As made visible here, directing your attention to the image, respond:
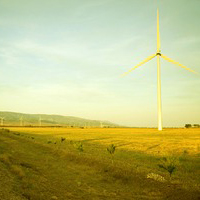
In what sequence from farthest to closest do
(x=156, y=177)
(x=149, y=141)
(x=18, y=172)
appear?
(x=149, y=141)
(x=18, y=172)
(x=156, y=177)

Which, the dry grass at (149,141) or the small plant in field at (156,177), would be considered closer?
the small plant in field at (156,177)

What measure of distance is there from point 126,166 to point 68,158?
313 inches

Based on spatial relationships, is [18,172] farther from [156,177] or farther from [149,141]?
[149,141]

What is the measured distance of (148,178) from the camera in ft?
54.0

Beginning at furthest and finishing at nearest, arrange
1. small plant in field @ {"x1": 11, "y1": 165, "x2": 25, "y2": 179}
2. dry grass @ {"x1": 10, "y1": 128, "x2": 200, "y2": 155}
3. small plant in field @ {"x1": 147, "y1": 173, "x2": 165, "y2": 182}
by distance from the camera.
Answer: dry grass @ {"x1": 10, "y1": 128, "x2": 200, "y2": 155}
small plant in field @ {"x1": 11, "y1": 165, "x2": 25, "y2": 179}
small plant in field @ {"x1": 147, "y1": 173, "x2": 165, "y2": 182}

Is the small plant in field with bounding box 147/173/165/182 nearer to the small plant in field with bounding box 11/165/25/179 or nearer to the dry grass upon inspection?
the small plant in field with bounding box 11/165/25/179

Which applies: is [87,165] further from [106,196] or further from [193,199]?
[193,199]

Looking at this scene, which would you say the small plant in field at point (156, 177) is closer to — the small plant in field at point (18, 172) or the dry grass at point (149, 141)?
the small plant in field at point (18, 172)

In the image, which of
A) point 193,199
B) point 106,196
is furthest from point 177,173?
point 106,196

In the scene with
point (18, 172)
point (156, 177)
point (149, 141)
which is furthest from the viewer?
point (149, 141)

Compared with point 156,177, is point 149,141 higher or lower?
higher

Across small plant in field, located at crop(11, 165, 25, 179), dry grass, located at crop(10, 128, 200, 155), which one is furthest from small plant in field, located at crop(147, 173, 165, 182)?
dry grass, located at crop(10, 128, 200, 155)

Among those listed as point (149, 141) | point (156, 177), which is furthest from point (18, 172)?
point (149, 141)

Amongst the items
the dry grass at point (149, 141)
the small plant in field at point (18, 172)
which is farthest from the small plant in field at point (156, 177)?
the dry grass at point (149, 141)
